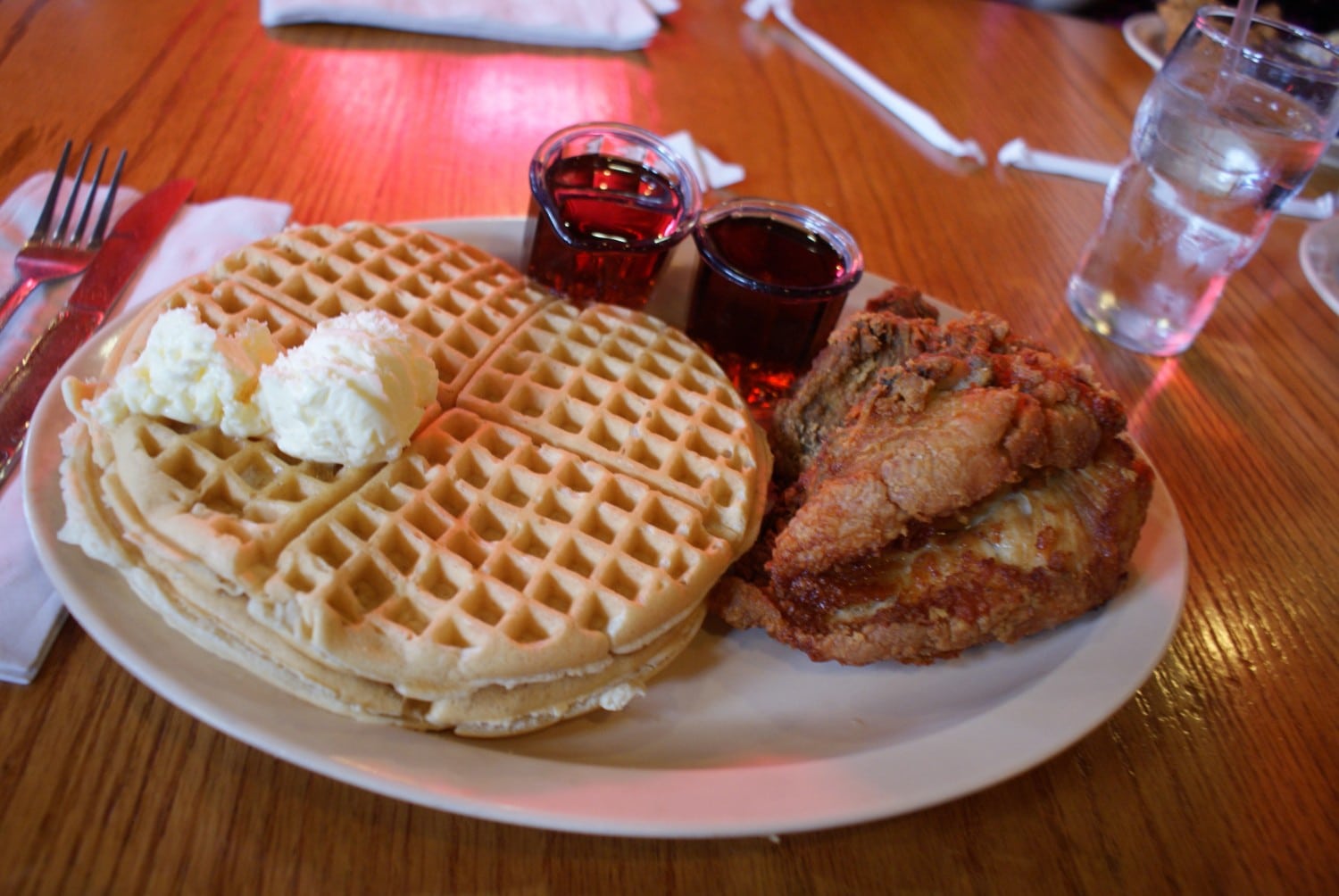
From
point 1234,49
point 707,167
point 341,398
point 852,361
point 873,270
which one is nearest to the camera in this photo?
point 341,398

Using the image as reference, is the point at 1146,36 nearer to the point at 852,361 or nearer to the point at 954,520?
the point at 852,361

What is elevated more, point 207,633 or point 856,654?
point 207,633

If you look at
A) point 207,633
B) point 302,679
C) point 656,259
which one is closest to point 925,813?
point 302,679

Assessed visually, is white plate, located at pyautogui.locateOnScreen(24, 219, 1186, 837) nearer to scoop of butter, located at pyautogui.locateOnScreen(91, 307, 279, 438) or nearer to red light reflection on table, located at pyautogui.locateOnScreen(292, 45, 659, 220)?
scoop of butter, located at pyautogui.locateOnScreen(91, 307, 279, 438)

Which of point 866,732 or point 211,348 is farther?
point 866,732

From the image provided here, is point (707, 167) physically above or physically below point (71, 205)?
below

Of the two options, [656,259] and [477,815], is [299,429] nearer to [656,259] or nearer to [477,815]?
[477,815]

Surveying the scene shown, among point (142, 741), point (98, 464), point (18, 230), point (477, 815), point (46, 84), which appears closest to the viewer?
point (477, 815)

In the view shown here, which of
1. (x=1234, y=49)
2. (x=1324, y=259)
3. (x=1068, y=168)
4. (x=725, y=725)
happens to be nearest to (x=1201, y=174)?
(x=1234, y=49)
